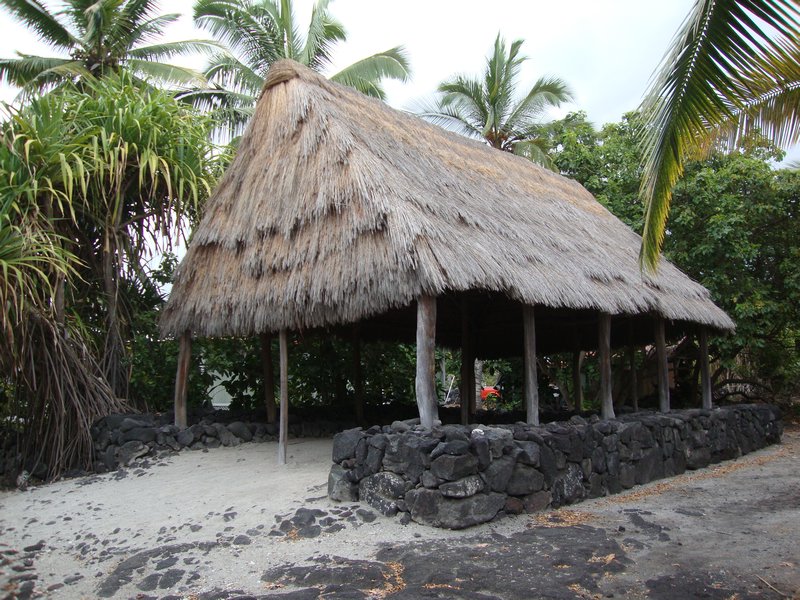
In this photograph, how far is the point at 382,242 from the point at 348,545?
2.76m

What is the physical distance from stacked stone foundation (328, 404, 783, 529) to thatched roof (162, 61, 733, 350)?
4.17 ft

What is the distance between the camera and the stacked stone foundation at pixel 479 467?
5.66 metres

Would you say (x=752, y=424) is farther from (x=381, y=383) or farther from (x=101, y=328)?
(x=101, y=328)

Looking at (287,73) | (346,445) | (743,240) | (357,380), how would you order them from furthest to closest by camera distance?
(743,240)
(357,380)
(287,73)
(346,445)

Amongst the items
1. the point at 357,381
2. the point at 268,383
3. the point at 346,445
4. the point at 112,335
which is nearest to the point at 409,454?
the point at 346,445

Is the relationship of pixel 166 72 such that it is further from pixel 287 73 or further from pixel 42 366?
pixel 42 366

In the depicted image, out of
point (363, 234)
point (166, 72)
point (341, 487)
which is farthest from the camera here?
point (166, 72)

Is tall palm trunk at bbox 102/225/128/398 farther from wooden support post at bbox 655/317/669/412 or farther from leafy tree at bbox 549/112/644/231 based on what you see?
leafy tree at bbox 549/112/644/231

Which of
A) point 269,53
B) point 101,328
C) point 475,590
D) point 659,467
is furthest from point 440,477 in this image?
point 269,53

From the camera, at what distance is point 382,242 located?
6.62 meters

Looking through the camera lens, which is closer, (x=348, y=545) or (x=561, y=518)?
(x=348, y=545)

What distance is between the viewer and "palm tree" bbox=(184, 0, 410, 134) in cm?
1748

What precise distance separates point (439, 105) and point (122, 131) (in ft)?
40.1

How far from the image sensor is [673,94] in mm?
4383
